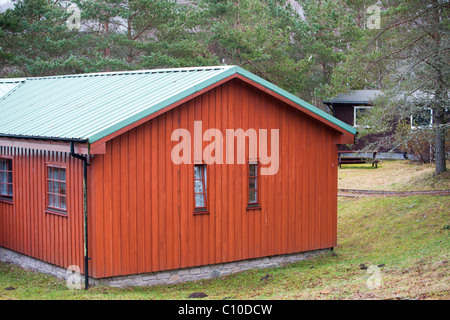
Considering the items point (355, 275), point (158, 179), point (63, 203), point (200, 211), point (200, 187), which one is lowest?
point (355, 275)

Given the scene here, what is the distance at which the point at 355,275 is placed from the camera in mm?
14219

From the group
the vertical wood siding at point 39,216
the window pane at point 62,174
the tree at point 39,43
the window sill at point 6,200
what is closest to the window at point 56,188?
the window pane at point 62,174

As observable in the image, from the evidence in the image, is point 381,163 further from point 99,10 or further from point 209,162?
point 209,162

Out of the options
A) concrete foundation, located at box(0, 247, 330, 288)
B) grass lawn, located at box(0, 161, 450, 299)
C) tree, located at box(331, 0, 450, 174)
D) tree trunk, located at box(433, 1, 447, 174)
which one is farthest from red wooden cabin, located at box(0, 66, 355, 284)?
tree trunk, located at box(433, 1, 447, 174)

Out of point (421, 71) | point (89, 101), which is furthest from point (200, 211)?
point (421, 71)

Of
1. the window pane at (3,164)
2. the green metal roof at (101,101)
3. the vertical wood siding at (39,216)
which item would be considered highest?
the green metal roof at (101,101)

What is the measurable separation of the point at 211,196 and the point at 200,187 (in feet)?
1.12

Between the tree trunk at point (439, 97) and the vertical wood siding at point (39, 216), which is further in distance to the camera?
the tree trunk at point (439, 97)

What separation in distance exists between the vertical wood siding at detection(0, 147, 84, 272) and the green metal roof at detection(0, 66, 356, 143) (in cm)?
71

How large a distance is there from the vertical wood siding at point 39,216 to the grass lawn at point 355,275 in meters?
0.65

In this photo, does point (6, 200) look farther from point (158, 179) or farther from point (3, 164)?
point (158, 179)

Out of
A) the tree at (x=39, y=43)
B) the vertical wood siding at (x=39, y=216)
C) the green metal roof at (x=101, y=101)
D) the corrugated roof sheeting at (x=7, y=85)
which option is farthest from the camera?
the tree at (x=39, y=43)

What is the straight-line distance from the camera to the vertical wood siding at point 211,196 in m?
13.3

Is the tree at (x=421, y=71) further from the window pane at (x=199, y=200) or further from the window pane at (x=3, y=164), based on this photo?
the window pane at (x=3, y=164)
